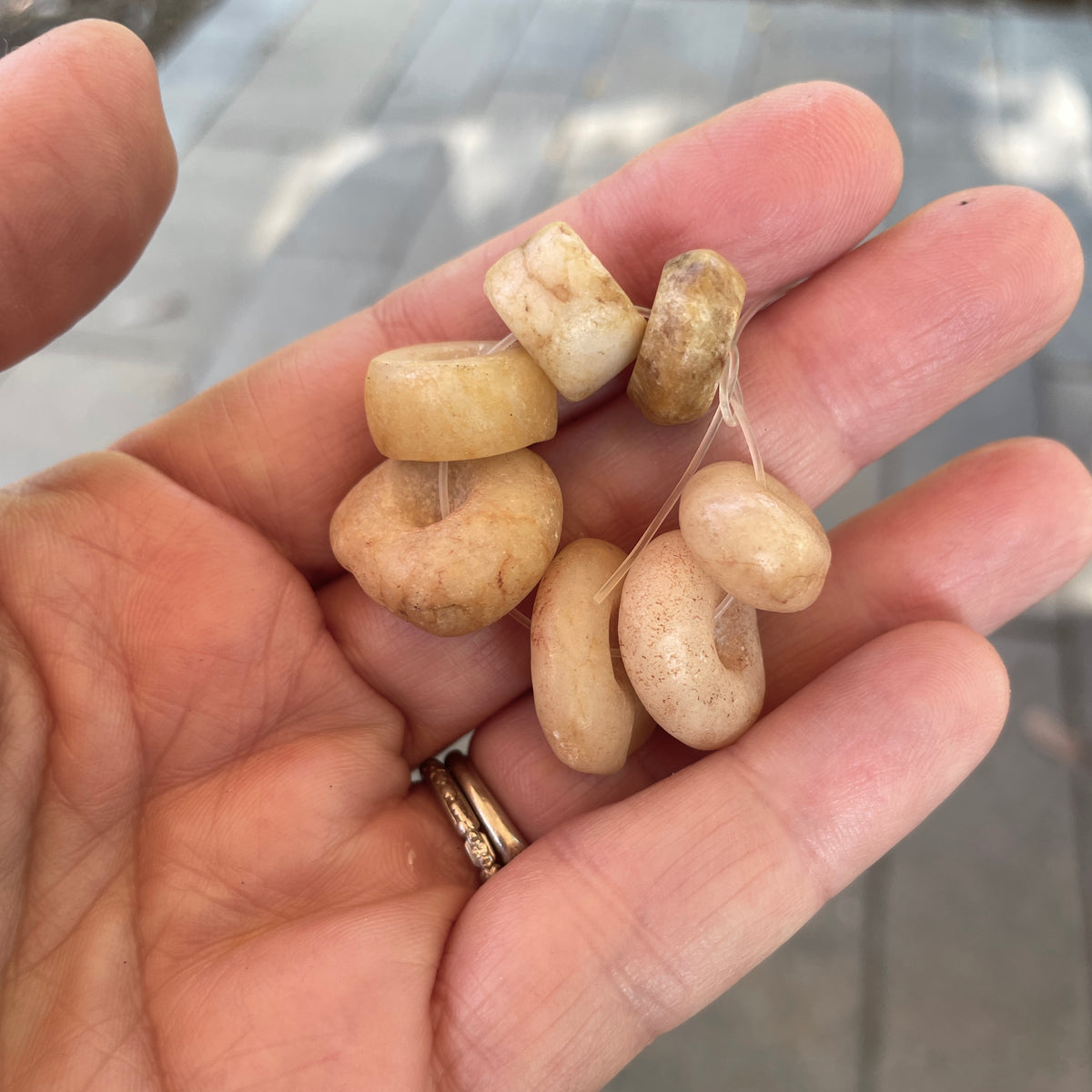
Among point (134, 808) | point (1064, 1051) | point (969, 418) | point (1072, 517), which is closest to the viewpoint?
point (134, 808)

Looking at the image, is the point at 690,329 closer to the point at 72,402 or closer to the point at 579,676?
the point at 579,676

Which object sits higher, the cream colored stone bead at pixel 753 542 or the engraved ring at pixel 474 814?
the cream colored stone bead at pixel 753 542

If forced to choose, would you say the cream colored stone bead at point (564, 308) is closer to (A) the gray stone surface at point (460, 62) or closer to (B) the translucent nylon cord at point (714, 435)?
(B) the translucent nylon cord at point (714, 435)

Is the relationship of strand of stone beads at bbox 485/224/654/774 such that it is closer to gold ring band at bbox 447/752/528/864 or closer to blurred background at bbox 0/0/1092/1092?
gold ring band at bbox 447/752/528/864

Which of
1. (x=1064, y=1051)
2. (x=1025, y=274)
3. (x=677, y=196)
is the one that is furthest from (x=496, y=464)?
(x=1064, y=1051)

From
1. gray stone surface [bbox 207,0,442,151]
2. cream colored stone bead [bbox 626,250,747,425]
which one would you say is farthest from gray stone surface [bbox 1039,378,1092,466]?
gray stone surface [bbox 207,0,442,151]

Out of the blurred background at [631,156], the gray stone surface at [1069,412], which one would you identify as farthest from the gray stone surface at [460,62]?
the gray stone surface at [1069,412]

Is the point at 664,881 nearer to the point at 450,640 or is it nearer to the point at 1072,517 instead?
the point at 450,640
